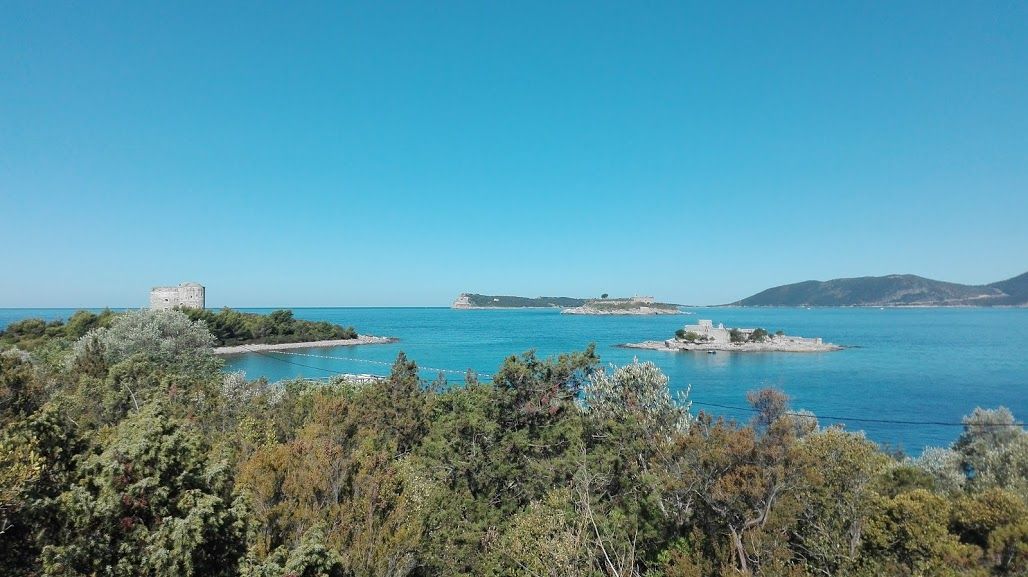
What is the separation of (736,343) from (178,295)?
Result: 307 ft

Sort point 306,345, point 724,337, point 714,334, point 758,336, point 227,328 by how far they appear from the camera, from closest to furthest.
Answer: point 227,328 → point 758,336 → point 724,337 → point 714,334 → point 306,345

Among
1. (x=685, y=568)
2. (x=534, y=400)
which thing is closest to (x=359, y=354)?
(x=534, y=400)

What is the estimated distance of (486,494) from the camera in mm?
11961

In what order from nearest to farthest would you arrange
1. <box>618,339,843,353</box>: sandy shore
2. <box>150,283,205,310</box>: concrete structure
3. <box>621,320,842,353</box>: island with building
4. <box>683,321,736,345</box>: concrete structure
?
1. <box>618,339,843,353</box>: sandy shore
2. <box>621,320,842,353</box>: island with building
3. <box>683,321,736,345</box>: concrete structure
4. <box>150,283,205,310</box>: concrete structure

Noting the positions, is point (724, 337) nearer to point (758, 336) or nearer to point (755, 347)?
point (758, 336)

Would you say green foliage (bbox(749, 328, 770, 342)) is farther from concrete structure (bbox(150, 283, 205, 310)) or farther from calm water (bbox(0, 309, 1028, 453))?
concrete structure (bbox(150, 283, 205, 310))

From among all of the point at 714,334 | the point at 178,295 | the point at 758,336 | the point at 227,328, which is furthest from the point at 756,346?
the point at 178,295

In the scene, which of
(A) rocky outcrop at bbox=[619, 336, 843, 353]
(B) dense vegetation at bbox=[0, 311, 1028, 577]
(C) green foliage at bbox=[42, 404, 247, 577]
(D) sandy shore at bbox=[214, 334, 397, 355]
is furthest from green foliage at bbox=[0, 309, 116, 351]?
(A) rocky outcrop at bbox=[619, 336, 843, 353]

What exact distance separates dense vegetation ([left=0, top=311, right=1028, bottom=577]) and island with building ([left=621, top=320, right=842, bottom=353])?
204ft

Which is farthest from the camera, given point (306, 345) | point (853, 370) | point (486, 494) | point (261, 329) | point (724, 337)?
point (306, 345)

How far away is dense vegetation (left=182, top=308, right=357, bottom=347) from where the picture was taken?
76750 millimetres

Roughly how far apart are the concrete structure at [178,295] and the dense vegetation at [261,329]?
7.60 meters

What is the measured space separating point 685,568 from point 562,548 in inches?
92.1

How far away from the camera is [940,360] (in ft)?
202
